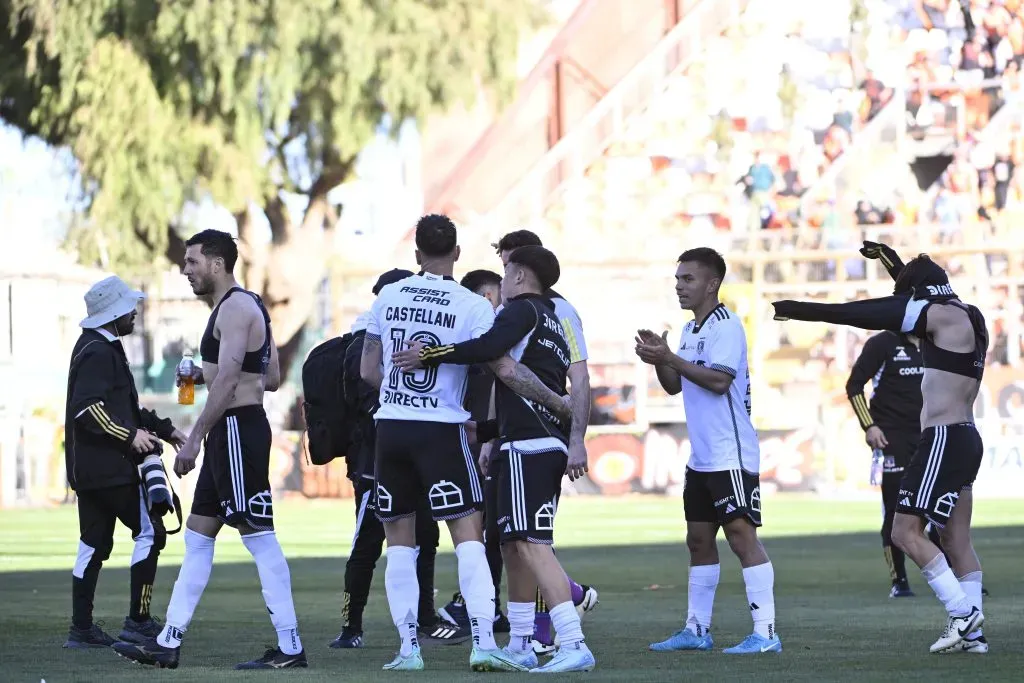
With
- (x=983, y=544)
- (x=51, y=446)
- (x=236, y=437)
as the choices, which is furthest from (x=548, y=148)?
(x=236, y=437)

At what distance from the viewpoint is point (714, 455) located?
35.4 feet

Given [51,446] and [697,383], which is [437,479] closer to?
[697,383]

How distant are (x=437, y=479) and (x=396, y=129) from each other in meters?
30.8

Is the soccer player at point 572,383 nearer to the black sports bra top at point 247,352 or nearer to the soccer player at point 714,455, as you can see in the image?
the soccer player at point 714,455

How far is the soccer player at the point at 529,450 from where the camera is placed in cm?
946

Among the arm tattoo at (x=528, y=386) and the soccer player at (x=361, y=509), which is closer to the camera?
the arm tattoo at (x=528, y=386)

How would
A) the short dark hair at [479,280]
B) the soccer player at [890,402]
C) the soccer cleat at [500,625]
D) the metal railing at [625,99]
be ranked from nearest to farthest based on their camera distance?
→ 1. the soccer cleat at [500,625]
2. the short dark hair at [479,280]
3. the soccer player at [890,402]
4. the metal railing at [625,99]

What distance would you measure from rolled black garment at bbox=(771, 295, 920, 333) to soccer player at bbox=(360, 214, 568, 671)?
3.99 feet

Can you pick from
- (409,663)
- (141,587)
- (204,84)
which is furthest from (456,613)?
(204,84)

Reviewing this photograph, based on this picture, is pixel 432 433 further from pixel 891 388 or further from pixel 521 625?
pixel 891 388

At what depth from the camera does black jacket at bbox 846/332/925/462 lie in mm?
15414

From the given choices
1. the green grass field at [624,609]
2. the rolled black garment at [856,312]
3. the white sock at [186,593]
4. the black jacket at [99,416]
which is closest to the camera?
the rolled black garment at [856,312]

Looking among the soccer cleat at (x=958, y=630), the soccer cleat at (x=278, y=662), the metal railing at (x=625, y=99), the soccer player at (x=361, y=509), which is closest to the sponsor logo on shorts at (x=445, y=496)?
the soccer cleat at (x=278, y=662)

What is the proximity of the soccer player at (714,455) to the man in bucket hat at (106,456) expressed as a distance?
291 cm
